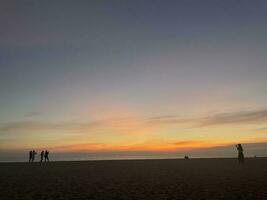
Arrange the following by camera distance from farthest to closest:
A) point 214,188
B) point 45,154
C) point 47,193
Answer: point 45,154
point 214,188
point 47,193

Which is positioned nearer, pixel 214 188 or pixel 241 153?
pixel 214 188

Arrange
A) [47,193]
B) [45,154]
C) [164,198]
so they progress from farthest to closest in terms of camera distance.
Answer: [45,154]
[47,193]
[164,198]

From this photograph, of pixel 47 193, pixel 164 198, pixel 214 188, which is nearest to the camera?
pixel 164 198

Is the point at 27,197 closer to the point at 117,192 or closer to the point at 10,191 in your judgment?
the point at 10,191

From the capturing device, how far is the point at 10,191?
2128 cm

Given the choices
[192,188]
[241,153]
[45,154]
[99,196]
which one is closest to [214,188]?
[192,188]

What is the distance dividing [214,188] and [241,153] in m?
28.6

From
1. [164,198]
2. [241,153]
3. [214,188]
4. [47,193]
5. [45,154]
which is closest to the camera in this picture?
[164,198]

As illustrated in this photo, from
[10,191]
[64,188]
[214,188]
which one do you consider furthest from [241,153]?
[10,191]

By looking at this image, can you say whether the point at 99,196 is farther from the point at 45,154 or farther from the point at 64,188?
the point at 45,154

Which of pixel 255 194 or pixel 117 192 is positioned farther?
pixel 117 192

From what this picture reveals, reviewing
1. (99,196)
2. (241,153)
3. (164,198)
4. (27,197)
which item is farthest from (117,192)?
(241,153)

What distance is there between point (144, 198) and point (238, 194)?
4967 millimetres

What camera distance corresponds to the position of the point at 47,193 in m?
20.4
